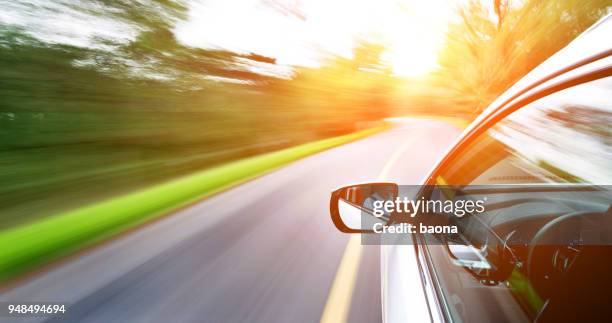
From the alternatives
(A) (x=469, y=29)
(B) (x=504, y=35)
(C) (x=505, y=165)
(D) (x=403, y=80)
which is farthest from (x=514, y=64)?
(D) (x=403, y=80)

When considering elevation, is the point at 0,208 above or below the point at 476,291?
below

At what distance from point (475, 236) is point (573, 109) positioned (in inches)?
19.9

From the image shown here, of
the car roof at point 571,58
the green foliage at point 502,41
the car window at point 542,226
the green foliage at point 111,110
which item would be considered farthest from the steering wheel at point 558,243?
the green foliage at point 502,41

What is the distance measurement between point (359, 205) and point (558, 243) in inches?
33.4

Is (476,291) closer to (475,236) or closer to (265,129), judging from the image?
(475,236)

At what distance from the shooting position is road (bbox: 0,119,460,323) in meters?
2.88

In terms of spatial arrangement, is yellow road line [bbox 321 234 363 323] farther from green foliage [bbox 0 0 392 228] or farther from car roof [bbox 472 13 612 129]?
green foliage [bbox 0 0 392 228]

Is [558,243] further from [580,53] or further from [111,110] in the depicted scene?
[111,110]

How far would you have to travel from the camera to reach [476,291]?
1147 millimetres

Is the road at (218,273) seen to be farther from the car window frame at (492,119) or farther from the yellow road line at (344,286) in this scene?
the car window frame at (492,119)

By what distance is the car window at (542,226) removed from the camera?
38.0 inches

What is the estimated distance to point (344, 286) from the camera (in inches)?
129

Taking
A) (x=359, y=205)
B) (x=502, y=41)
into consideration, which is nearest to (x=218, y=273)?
(x=359, y=205)

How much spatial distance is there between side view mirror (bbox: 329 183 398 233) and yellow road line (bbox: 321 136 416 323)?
47.8 inches
